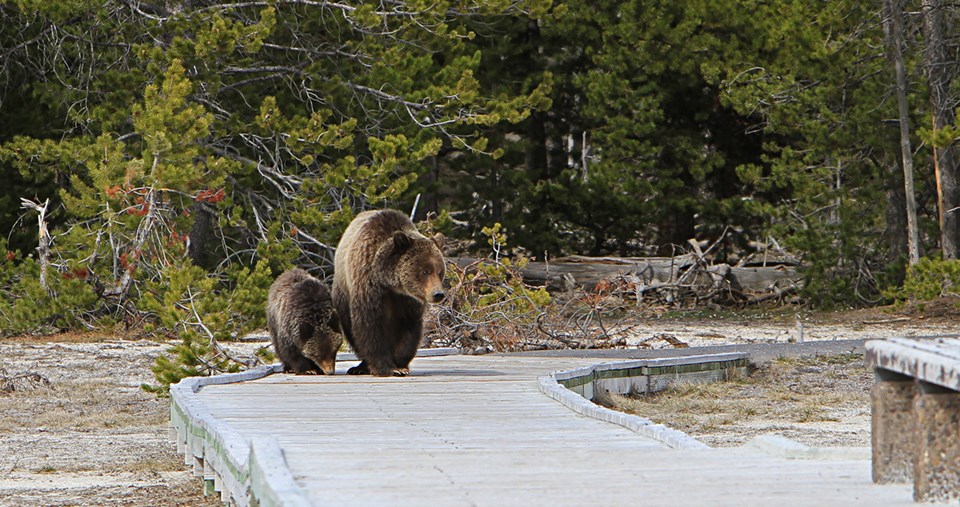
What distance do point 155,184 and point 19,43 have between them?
584 centimetres

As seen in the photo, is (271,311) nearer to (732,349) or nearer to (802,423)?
(802,423)

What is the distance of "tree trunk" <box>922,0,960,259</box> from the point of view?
2050cm

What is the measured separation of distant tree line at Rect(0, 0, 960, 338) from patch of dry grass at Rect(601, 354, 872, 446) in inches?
151

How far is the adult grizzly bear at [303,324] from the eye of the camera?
34.3ft

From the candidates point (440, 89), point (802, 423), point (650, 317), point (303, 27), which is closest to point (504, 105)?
point (440, 89)

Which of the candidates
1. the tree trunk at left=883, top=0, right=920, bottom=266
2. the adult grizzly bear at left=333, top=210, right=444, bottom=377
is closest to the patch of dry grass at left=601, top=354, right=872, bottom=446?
the adult grizzly bear at left=333, top=210, right=444, bottom=377

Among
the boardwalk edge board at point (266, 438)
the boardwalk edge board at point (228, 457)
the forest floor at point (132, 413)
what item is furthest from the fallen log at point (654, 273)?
the boardwalk edge board at point (228, 457)

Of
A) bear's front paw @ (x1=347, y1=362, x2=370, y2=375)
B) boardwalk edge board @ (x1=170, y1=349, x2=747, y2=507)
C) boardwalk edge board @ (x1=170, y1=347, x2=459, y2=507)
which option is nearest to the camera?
boardwalk edge board @ (x1=170, y1=347, x2=459, y2=507)

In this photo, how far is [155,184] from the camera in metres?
15.2

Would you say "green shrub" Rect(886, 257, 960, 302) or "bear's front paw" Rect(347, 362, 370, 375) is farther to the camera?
"green shrub" Rect(886, 257, 960, 302)

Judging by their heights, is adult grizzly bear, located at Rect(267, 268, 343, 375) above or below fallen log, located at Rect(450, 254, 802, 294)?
above

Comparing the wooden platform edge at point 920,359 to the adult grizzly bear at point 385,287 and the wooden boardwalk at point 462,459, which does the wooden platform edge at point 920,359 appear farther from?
the adult grizzly bear at point 385,287

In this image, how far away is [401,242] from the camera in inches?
402

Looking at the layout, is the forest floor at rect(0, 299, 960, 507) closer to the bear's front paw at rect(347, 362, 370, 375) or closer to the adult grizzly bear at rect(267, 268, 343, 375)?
the adult grizzly bear at rect(267, 268, 343, 375)
